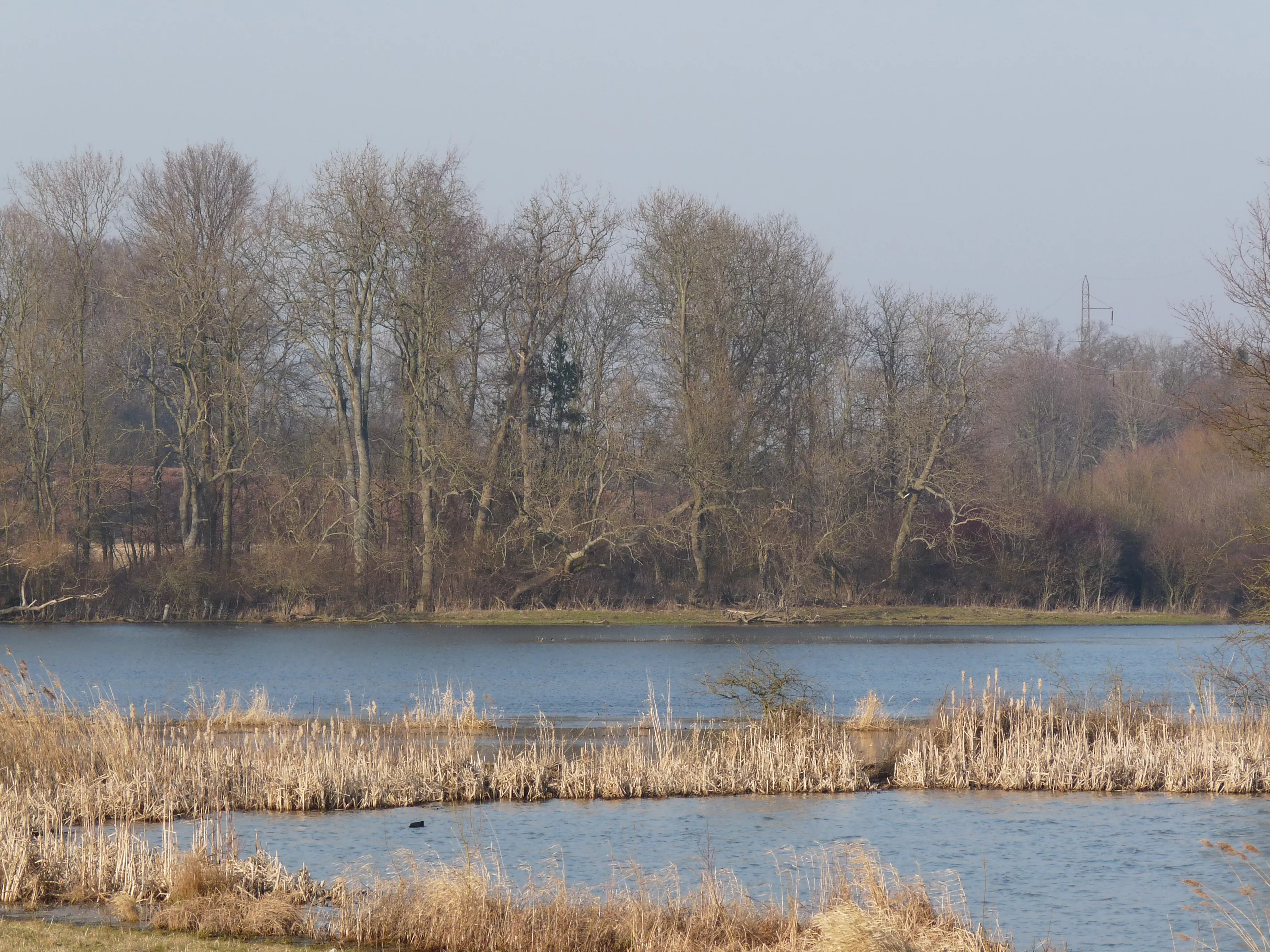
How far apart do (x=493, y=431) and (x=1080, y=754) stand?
34633 millimetres

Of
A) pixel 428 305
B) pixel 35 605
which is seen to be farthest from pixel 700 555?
pixel 35 605

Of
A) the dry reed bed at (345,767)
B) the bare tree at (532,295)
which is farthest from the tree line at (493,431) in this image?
the dry reed bed at (345,767)

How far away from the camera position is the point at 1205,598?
52.9 m

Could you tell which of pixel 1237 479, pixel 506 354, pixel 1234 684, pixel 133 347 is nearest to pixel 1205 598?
pixel 1237 479

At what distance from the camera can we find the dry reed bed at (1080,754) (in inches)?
671

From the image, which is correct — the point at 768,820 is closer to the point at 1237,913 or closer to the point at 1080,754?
the point at 1080,754

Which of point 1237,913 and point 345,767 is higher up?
point 345,767

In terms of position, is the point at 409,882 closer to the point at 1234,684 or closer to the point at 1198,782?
the point at 1198,782

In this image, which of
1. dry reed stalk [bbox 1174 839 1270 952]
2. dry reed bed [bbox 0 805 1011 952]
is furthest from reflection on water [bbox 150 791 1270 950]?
dry reed bed [bbox 0 805 1011 952]

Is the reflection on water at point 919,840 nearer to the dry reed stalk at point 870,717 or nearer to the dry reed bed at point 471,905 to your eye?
the dry reed bed at point 471,905

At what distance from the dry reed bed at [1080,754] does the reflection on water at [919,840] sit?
29 cm

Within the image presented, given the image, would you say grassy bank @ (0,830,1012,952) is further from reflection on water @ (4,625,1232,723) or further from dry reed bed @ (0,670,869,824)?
reflection on water @ (4,625,1232,723)

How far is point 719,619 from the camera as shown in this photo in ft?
157

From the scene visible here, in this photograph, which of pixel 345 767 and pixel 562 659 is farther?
pixel 562 659
